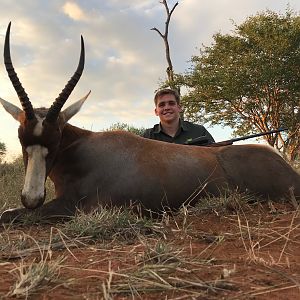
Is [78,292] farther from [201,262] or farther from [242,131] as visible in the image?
[242,131]

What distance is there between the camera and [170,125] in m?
6.82

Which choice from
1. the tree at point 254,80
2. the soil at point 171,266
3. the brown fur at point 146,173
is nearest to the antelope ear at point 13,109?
the brown fur at point 146,173

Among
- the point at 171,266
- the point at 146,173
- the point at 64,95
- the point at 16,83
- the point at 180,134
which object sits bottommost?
the point at 171,266

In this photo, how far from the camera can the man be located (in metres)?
6.78

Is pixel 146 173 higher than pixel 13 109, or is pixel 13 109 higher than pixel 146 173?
pixel 13 109

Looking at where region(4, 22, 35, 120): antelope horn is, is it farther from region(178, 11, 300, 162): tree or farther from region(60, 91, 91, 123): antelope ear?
region(178, 11, 300, 162): tree

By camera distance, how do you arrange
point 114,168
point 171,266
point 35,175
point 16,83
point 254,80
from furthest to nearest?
point 254,80 → point 114,168 → point 16,83 → point 35,175 → point 171,266

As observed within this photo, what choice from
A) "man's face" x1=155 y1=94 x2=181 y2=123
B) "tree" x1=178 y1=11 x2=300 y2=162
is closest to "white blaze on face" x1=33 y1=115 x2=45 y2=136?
"man's face" x1=155 y1=94 x2=181 y2=123

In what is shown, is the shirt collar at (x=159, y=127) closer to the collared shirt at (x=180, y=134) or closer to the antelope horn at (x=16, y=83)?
the collared shirt at (x=180, y=134)

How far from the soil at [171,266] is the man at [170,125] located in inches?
151

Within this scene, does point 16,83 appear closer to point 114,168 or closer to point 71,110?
point 71,110

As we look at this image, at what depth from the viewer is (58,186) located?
4.21m

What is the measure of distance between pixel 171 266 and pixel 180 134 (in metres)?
5.13

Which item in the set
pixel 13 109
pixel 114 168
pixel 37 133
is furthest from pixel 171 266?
pixel 13 109
